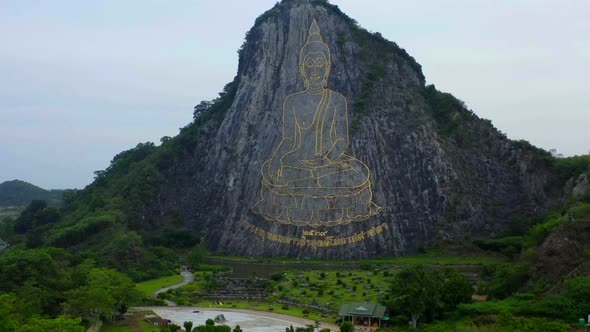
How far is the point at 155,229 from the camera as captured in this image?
5897cm

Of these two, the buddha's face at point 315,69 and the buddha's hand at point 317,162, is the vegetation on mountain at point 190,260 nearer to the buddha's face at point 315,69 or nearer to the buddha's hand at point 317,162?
the buddha's face at point 315,69

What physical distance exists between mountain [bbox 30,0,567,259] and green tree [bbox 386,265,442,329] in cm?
2381

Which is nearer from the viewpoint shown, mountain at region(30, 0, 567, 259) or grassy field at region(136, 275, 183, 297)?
grassy field at region(136, 275, 183, 297)

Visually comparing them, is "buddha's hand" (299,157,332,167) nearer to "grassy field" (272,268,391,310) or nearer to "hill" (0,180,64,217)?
"grassy field" (272,268,391,310)

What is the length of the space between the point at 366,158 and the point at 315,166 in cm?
509

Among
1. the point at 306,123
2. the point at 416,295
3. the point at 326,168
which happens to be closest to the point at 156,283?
the point at 416,295

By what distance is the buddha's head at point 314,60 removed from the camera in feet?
205

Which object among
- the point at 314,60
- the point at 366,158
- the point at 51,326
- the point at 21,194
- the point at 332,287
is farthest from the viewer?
the point at 21,194

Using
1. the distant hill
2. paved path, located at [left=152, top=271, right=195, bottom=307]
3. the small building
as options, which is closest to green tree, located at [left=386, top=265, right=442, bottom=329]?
the small building

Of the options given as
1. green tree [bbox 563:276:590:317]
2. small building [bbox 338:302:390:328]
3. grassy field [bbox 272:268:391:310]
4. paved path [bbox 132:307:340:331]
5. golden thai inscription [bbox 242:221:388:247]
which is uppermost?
golden thai inscription [bbox 242:221:388:247]

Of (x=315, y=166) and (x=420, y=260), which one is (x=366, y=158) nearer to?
(x=315, y=166)

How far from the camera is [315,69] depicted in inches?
2475

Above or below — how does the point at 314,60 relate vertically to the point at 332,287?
above

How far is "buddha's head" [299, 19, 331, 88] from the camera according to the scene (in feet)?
205
